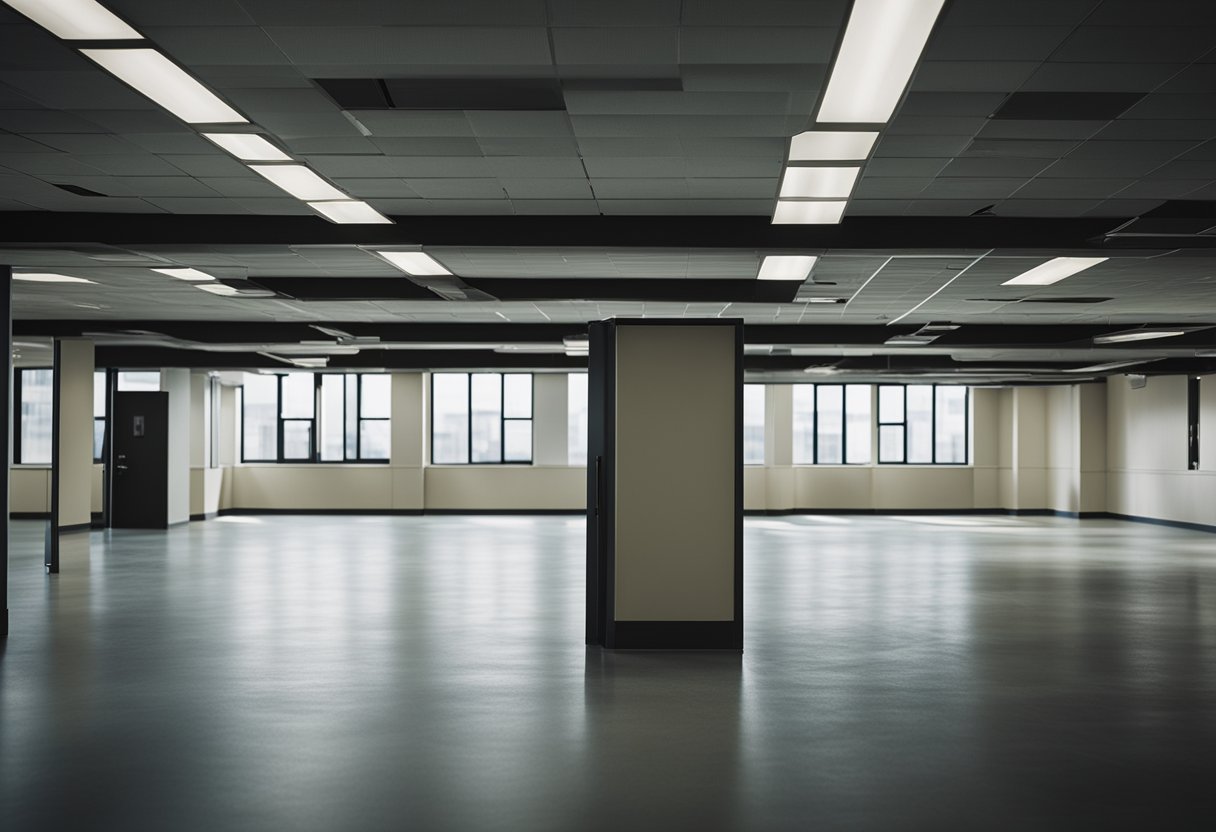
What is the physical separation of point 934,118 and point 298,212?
5156mm

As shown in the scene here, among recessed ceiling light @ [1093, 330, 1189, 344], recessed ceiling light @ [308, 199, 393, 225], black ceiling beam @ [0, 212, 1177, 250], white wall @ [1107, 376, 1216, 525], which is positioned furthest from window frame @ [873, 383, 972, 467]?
recessed ceiling light @ [308, 199, 393, 225]

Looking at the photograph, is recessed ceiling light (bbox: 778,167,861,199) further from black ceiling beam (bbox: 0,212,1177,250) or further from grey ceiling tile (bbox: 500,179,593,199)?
grey ceiling tile (bbox: 500,179,593,199)

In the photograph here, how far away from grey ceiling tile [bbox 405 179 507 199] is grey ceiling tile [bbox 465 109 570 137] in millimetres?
1291

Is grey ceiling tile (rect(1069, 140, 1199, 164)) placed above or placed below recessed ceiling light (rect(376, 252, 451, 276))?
above

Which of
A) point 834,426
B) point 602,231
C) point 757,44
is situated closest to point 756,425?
point 834,426

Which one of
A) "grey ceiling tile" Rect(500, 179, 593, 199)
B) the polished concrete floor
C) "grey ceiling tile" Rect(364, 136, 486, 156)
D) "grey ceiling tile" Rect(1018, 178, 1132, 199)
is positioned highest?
"grey ceiling tile" Rect(500, 179, 593, 199)

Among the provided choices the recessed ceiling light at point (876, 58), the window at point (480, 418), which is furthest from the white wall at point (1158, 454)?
the recessed ceiling light at point (876, 58)

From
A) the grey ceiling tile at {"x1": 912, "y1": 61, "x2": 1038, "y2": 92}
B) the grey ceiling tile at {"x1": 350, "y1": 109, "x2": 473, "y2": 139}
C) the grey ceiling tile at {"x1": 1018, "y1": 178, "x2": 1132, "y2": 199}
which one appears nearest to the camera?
the grey ceiling tile at {"x1": 912, "y1": 61, "x2": 1038, "y2": 92}

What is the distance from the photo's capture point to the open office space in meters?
4.91

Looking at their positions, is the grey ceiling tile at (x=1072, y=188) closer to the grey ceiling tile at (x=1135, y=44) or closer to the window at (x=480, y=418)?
the grey ceiling tile at (x=1135, y=44)

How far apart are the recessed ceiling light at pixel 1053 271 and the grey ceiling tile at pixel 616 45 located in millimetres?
6513

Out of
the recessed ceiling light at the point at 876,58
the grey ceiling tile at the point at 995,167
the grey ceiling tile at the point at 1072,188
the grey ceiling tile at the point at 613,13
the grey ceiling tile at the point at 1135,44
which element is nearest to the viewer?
the recessed ceiling light at the point at 876,58

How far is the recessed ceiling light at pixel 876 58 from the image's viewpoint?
4.55m

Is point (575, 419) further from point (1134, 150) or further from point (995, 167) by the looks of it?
point (1134, 150)
